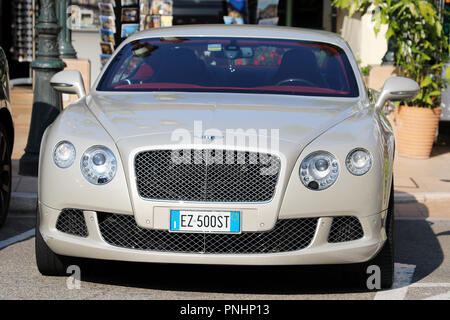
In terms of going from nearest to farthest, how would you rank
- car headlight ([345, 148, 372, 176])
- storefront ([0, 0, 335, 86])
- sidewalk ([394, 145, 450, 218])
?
car headlight ([345, 148, 372, 176]) → sidewalk ([394, 145, 450, 218]) → storefront ([0, 0, 335, 86])

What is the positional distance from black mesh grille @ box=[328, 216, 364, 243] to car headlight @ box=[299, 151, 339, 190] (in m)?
0.22

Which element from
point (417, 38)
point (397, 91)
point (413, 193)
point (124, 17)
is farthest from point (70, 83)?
point (124, 17)

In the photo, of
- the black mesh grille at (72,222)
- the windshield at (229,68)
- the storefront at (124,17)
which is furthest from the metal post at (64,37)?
the black mesh grille at (72,222)

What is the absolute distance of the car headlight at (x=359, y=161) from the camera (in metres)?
5.30

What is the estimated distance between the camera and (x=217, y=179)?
5.20m

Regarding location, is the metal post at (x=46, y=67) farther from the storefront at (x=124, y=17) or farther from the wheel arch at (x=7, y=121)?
the storefront at (x=124, y=17)

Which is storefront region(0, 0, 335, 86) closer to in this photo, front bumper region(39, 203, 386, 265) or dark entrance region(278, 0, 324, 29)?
dark entrance region(278, 0, 324, 29)

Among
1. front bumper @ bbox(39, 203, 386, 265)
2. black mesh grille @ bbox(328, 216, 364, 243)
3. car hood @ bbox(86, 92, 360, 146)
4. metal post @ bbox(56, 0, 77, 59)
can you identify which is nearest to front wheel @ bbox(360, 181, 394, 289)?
front bumper @ bbox(39, 203, 386, 265)

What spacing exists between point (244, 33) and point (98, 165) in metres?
2.17

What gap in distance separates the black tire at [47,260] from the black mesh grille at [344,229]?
1.62 m

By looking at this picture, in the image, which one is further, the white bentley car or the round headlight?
the round headlight

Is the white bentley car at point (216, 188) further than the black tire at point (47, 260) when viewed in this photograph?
No

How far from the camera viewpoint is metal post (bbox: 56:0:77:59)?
1435 cm
